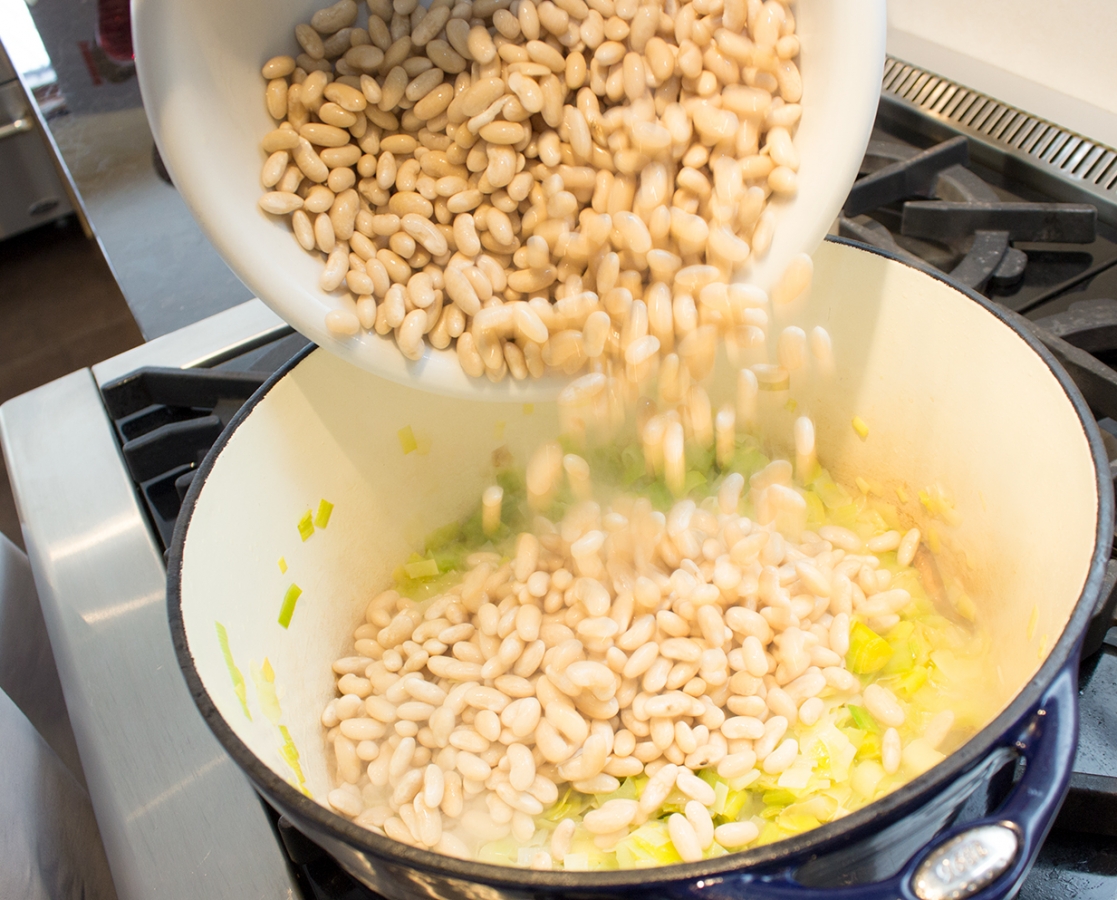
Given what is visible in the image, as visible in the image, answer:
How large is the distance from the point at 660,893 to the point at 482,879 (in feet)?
0.30

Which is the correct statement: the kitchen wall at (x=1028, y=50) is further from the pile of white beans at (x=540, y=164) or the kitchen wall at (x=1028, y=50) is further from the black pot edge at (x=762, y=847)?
the black pot edge at (x=762, y=847)

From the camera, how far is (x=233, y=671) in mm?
691

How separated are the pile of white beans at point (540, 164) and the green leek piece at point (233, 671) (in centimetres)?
26

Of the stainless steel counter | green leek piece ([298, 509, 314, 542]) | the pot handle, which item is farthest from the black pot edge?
the stainless steel counter

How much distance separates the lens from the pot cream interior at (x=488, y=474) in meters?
0.68

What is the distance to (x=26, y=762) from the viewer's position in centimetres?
75

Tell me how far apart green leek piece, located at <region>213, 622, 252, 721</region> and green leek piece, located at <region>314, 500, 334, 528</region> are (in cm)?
19

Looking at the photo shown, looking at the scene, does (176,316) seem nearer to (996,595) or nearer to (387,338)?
(387,338)

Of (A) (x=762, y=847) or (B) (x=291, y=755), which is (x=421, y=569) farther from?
(A) (x=762, y=847)

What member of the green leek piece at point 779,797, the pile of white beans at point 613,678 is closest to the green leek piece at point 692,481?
the pile of white beans at point 613,678

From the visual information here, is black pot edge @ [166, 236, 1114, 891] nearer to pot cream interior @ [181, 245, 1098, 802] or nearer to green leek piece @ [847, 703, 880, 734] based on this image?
pot cream interior @ [181, 245, 1098, 802]

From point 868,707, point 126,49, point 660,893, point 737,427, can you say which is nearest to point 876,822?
point 660,893

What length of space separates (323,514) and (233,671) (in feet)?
0.72

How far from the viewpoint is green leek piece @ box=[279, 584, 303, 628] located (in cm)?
82
